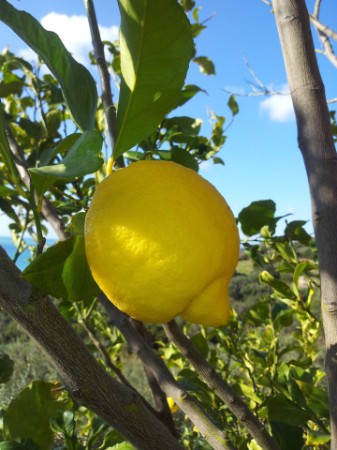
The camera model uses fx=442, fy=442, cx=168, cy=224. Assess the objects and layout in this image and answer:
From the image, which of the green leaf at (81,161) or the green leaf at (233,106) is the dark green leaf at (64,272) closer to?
the green leaf at (81,161)

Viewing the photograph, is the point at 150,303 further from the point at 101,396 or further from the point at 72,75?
the point at 72,75

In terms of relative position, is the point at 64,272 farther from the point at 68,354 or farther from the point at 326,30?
the point at 326,30

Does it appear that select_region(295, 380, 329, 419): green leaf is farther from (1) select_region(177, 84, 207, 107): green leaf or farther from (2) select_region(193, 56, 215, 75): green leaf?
(2) select_region(193, 56, 215, 75): green leaf

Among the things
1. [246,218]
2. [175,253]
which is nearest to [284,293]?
[246,218]

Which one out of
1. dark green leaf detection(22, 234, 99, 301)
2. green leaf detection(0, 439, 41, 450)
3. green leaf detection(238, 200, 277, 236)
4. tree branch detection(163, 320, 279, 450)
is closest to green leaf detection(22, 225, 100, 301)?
dark green leaf detection(22, 234, 99, 301)

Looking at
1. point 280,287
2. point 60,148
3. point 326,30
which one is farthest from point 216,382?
point 326,30

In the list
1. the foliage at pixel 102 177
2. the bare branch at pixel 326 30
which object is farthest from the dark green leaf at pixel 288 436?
the bare branch at pixel 326 30
